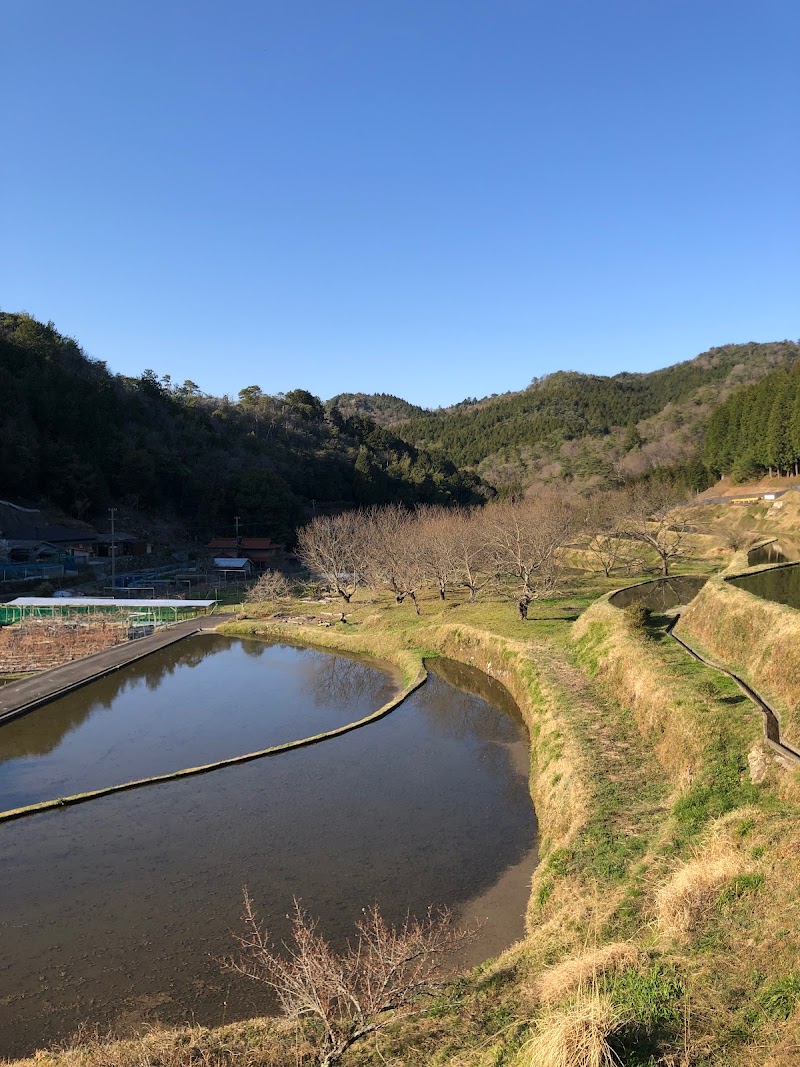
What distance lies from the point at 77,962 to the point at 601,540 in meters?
49.4

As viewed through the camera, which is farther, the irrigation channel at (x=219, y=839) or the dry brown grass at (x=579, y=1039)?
the irrigation channel at (x=219, y=839)

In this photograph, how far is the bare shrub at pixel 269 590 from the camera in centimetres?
4788

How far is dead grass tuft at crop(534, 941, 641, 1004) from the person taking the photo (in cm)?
809

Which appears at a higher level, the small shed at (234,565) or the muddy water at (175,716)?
the small shed at (234,565)

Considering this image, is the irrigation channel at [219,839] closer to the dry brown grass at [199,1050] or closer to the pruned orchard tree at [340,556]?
the dry brown grass at [199,1050]

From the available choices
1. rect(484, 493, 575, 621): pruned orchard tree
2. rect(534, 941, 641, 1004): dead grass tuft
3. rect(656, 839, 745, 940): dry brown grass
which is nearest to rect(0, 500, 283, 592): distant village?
rect(484, 493, 575, 621): pruned orchard tree

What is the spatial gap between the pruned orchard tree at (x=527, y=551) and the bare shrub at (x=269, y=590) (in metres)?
16.0

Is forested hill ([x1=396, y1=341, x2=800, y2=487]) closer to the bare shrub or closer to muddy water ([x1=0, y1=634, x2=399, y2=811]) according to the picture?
the bare shrub

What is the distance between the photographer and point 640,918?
32.7 feet

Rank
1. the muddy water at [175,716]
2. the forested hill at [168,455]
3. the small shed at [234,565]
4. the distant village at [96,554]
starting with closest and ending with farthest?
the muddy water at [175,716] < the distant village at [96,554] < the small shed at [234,565] < the forested hill at [168,455]

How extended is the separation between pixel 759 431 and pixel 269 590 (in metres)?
49.6

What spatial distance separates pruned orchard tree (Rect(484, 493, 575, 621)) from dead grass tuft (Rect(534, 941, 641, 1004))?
81.9 ft

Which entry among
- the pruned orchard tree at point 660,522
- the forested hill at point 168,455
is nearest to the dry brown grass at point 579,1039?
the pruned orchard tree at point 660,522

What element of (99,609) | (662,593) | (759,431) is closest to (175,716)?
(99,609)
